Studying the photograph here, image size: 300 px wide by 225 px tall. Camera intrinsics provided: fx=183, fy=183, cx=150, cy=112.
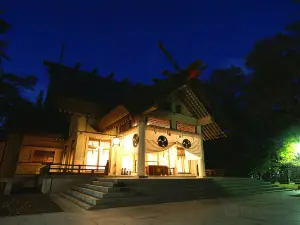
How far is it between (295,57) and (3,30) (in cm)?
2251

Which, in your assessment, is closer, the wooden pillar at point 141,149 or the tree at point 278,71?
the wooden pillar at point 141,149

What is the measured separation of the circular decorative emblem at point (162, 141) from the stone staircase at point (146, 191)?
3160 millimetres

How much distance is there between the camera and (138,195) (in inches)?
322

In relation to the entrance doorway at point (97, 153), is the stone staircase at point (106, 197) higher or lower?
lower

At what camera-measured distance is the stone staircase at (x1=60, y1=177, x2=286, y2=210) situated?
739cm

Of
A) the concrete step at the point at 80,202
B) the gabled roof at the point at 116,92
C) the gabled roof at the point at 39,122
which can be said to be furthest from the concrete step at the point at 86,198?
the gabled roof at the point at 39,122

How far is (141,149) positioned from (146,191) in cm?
335

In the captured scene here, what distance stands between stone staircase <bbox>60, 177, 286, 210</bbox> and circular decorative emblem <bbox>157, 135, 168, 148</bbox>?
→ 3.16 m

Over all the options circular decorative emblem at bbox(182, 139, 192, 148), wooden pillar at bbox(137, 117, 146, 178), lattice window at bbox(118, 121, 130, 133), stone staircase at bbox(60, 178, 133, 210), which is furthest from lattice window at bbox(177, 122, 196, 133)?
stone staircase at bbox(60, 178, 133, 210)

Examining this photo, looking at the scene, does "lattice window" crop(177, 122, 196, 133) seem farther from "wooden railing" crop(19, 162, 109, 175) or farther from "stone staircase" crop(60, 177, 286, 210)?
"wooden railing" crop(19, 162, 109, 175)

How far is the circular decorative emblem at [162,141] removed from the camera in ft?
41.6

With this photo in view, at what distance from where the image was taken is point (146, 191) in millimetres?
8570

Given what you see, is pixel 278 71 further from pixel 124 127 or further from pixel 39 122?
pixel 39 122

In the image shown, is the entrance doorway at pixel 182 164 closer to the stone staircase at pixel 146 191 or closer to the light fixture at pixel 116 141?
the stone staircase at pixel 146 191
